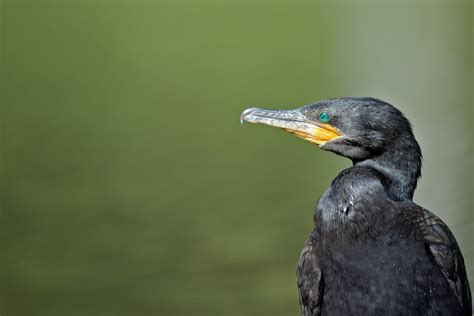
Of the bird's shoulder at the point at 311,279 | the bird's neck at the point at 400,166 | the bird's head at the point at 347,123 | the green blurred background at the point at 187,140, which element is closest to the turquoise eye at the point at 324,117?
the bird's head at the point at 347,123

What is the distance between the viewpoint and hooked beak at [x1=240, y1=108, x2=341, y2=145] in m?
3.75

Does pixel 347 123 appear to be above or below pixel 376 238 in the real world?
above

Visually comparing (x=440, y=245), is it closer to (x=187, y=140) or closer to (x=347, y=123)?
(x=347, y=123)

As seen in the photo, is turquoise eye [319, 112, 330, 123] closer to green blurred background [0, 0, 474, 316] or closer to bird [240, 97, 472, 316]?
bird [240, 97, 472, 316]

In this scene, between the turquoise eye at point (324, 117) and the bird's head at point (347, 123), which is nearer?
the bird's head at point (347, 123)

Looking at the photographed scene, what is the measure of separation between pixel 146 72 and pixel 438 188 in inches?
244

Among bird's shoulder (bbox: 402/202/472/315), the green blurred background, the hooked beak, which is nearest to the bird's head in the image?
the hooked beak

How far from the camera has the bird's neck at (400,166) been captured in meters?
3.57

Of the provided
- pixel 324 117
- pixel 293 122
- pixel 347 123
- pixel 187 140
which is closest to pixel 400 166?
pixel 347 123

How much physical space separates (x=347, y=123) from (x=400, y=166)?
30 cm

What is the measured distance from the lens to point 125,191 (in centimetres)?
783

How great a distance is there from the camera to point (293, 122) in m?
3.79

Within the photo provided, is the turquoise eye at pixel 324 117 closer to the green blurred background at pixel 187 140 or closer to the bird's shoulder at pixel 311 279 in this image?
the bird's shoulder at pixel 311 279

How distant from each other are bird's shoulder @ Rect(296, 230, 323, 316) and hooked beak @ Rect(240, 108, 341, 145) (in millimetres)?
450
